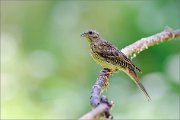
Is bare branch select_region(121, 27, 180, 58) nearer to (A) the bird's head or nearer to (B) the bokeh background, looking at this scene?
(A) the bird's head

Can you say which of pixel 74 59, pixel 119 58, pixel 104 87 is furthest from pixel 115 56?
pixel 74 59

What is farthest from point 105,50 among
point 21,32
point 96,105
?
point 21,32

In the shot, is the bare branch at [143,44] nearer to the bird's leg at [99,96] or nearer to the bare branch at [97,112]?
the bird's leg at [99,96]

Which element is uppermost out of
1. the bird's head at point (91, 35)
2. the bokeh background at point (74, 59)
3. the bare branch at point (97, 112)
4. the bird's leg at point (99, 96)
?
the bokeh background at point (74, 59)

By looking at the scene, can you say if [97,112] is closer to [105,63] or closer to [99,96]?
[99,96]

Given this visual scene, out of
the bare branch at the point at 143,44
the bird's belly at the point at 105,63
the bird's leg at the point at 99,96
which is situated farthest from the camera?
the bird's belly at the point at 105,63

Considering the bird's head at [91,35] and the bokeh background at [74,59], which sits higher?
the bokeh background at [74,59]

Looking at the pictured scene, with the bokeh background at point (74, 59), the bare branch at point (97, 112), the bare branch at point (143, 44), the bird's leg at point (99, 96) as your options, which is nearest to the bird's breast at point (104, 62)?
the bare branch at point (143, 44)
